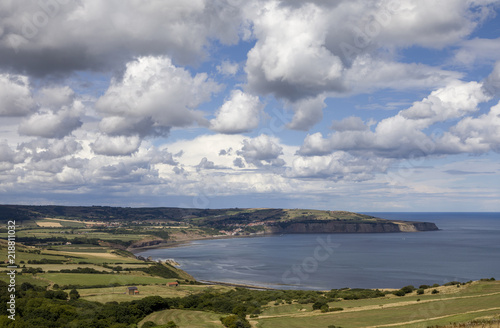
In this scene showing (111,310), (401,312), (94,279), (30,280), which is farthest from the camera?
(94,279)

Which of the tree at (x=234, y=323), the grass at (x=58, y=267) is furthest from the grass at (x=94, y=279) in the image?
the tree at (x=234, y=323)

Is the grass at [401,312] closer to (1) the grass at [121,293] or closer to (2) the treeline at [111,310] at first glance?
(2) the treeline at [111,310]

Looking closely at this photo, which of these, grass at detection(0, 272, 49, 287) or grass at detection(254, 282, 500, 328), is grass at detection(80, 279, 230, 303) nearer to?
grass at detection(0, 272, 49, 287)

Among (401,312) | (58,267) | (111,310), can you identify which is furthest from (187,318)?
(58,267)

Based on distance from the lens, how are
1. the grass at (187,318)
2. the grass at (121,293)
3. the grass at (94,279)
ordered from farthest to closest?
the grass at (94,279)
the grass at (121,293)
the grass at (187,318)

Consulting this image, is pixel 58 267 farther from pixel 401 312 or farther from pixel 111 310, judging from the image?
pixel 401 312

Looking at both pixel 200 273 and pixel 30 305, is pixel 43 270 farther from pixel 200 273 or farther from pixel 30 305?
pixel 30 305

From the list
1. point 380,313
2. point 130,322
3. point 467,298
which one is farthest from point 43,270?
point 467,298

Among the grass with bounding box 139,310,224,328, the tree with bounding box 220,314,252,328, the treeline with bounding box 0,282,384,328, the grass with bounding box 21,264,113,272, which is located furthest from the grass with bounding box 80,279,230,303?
the grass with bounding box 21,264,113,272
